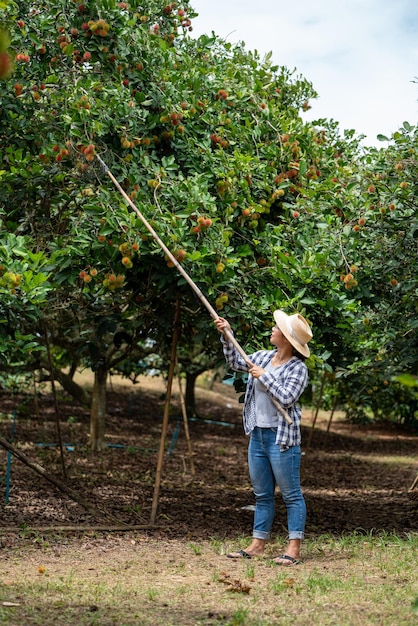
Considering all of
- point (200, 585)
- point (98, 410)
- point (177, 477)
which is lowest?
point (177, 477)

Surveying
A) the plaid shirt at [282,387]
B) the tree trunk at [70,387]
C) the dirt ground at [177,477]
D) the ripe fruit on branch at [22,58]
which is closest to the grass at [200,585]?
the dirt ground at [177,477]

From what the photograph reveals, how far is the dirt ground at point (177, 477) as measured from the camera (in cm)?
680

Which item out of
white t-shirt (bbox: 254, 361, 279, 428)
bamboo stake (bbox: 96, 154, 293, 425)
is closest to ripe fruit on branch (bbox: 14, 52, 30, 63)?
bamboo stake (bbox: 96, 154, 293, 425)

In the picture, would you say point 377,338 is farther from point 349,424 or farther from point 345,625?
point 349,424

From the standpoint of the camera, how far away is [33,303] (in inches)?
210

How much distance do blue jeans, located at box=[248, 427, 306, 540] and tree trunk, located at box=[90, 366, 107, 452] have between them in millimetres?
5832

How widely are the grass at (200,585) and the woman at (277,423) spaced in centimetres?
24

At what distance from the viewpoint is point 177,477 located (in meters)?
10.0

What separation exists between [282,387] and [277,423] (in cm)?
26

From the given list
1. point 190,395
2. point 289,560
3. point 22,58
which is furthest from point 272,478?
point 190,395

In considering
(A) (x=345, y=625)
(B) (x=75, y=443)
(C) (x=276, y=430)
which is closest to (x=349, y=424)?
(B) (x=75, y=443)

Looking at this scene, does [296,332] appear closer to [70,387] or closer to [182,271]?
[182,271]

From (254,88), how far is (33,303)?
10.3 ft

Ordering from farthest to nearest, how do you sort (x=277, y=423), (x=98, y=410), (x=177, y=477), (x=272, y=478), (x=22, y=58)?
(x=98, y=410)
(x=177, y=477)
(x=22, y=58)
(x=272, y=478)
(x=277, y=423)
